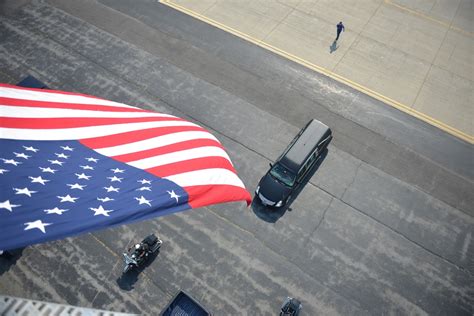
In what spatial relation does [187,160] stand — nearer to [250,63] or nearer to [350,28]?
[250,63]

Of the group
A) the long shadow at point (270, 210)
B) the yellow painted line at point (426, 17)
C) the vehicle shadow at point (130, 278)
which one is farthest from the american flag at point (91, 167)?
the yellow painted line at point (426, 17)

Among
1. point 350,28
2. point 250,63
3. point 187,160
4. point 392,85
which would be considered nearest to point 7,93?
point 187,160

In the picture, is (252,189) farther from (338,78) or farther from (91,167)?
(338,78)

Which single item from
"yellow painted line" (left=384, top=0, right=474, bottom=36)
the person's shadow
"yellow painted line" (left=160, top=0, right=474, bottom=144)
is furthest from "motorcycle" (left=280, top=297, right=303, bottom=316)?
"yellow painted line" (left=384, top=0, right=474, bottom=36)

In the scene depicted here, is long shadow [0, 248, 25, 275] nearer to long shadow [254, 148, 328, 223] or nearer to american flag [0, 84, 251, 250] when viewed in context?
american flag [0, 84, 251, 250]

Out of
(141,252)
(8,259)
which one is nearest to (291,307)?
(141,252)

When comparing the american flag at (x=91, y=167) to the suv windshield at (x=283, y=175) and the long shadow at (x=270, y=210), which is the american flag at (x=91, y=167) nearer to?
the suv windshield at (x=283, y=175)
